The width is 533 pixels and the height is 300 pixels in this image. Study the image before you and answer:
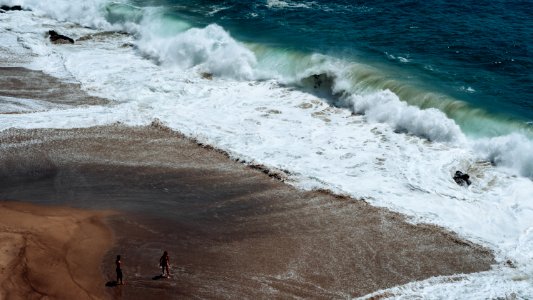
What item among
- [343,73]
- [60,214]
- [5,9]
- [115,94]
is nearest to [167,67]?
[115,94]

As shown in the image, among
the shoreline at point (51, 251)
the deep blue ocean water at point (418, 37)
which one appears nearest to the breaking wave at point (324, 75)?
the deep blue ocean water at point (418, 37)

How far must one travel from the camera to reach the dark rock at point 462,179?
19906mm

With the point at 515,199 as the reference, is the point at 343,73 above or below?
above

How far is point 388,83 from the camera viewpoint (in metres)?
26.9

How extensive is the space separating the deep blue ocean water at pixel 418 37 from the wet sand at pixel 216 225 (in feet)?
30.7

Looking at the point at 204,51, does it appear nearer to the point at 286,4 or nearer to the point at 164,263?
the point at 286,4

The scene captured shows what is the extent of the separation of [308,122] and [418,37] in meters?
11.6

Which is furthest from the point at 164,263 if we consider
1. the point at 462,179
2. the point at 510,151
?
the point at 510,151

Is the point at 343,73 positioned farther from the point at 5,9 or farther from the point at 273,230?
the point at 5,9

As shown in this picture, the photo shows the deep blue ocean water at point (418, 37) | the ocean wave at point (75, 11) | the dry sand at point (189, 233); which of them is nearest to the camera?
the dry sand at point (189, 233)

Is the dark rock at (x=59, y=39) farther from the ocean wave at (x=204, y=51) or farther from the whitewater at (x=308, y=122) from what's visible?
the ocean wave at (x=204, y=51)

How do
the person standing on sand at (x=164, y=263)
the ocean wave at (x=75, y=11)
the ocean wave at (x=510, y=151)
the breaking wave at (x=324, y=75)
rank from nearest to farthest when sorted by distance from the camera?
the person standing on sand at (x=164, y=263)
the ocean wave at (x=510, y=151)
the breaking wave at (x=324, y=75)
the ocean wave at (x=75, y=11)

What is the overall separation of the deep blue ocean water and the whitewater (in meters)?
1.59

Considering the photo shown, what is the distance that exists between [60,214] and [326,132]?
1134 cm
